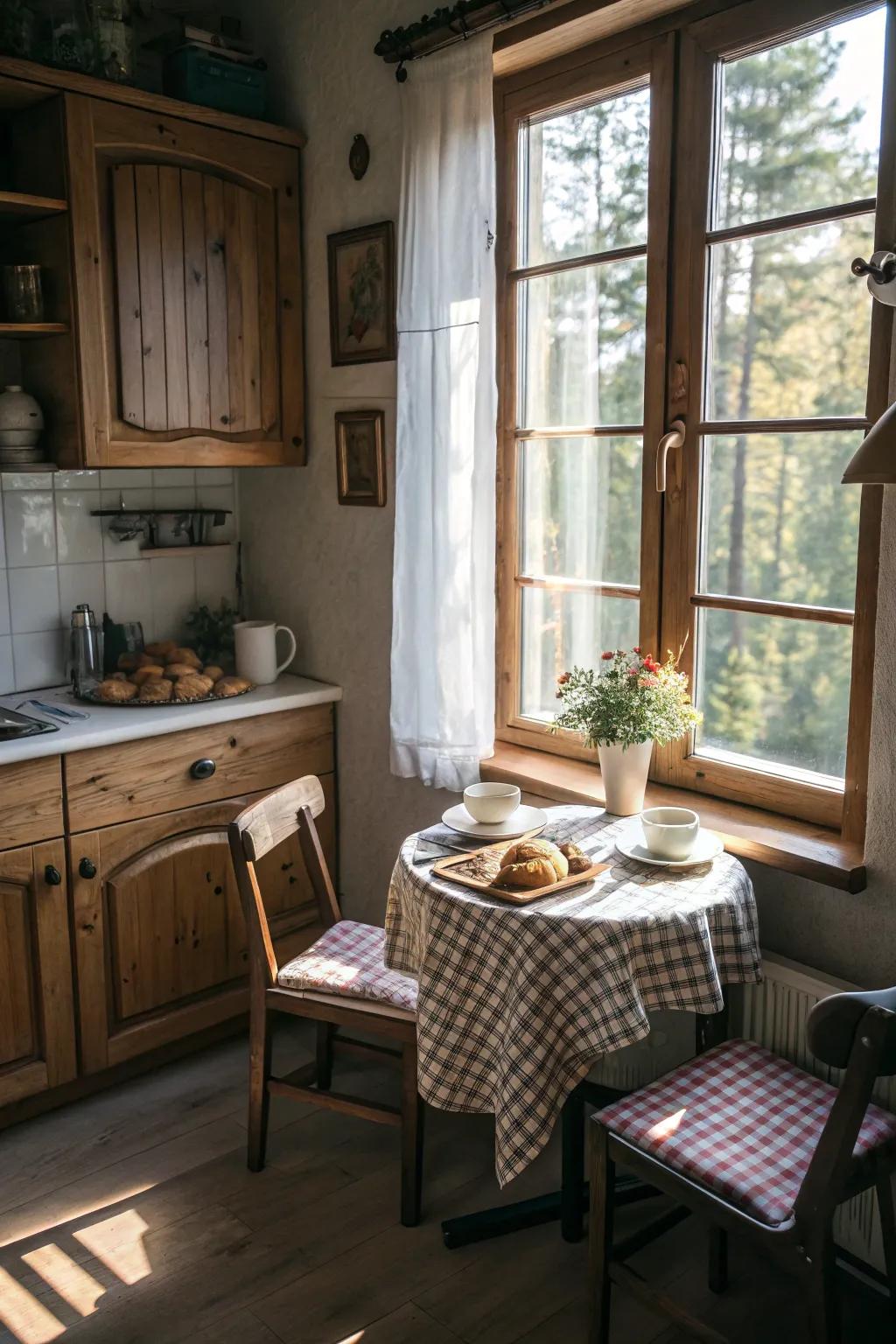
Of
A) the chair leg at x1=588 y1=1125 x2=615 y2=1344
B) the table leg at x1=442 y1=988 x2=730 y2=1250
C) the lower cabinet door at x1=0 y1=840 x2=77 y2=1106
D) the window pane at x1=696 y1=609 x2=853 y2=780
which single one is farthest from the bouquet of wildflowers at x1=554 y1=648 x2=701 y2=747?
the lower cabinet door at x1=0 y1=840 x2=77 y2=1106

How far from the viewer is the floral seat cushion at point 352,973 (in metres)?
2.19

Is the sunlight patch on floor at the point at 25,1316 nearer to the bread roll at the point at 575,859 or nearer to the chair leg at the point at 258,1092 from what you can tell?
the chair leg at the point at 258,1092

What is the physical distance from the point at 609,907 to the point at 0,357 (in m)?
2.05

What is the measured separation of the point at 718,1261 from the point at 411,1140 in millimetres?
600

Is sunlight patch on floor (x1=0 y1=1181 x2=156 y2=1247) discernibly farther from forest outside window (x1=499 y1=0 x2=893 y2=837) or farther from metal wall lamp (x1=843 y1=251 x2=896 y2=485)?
metal wall lamp (x1=843 y1=251 x2=896 y2=485)

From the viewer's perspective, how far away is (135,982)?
267 centimetres

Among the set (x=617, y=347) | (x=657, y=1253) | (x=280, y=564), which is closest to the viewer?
(x=657, y=1253)

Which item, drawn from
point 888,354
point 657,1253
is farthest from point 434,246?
point 657,1253

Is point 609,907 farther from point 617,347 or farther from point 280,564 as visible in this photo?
point 280,564

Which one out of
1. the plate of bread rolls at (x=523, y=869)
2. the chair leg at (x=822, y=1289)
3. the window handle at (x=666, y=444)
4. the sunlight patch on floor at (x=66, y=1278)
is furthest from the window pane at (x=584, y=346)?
the sunlight patch on floor at (x=66, y=1278)

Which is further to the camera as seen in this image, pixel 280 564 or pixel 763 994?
pixel 280 564

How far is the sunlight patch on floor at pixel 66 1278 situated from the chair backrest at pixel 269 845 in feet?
2.04

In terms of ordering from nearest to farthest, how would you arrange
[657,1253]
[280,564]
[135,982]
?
[657,1253]
[135,982]
[280,564]

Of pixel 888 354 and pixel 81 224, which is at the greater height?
pixel 81 224
